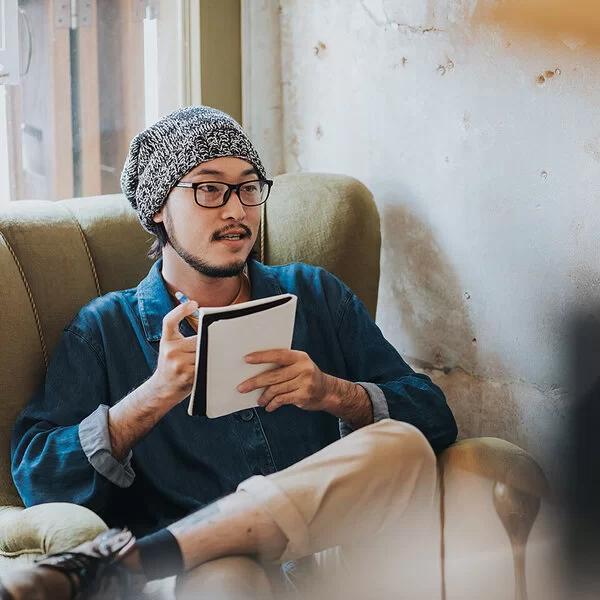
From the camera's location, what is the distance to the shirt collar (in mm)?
1388

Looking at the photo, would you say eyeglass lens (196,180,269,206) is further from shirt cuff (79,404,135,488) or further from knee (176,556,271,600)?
knee (176,556,271,600)

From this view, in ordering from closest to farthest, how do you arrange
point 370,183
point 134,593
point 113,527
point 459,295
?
1. point 134,593
2. point 113,527
3. point 459,295
4. point 370,183

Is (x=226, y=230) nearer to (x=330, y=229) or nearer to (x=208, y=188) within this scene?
(x=208, y=188)

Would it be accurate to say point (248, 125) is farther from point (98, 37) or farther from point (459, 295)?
point (459, 295)

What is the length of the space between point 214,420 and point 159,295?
0.23m

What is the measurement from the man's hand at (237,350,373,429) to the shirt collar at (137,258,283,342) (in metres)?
0.24

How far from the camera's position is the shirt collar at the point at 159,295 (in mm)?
1388

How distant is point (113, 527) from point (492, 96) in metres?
0.98

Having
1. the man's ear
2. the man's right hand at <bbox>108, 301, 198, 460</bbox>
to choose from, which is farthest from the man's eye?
the man's right hand at <bbox>108, 301, 198, 460</bbox>

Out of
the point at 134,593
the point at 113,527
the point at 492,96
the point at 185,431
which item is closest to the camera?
the point at 134,593

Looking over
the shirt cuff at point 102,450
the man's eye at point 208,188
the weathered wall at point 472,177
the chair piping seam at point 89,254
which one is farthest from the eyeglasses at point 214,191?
the weathered wall at point 472,177

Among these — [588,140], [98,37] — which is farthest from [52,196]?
[588,140]

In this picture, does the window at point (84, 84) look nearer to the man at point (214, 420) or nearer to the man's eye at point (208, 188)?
the man at point (214, 420)

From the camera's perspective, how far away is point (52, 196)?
194 cm
